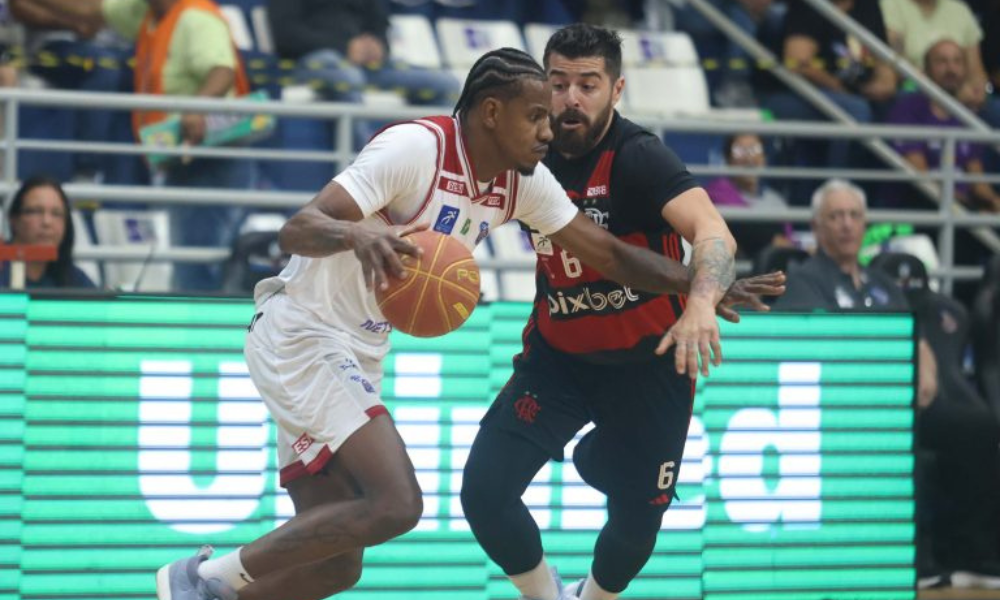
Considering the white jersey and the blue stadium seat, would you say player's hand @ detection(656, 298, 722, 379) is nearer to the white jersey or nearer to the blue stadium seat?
the white jersey

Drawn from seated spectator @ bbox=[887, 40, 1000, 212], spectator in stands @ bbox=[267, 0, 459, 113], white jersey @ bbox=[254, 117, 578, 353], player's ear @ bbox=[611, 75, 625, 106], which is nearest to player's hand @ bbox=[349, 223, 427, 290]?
white jersey @ bbox=[254, 117, 578, 353]

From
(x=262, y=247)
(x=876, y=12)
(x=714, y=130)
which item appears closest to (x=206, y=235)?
(x=262, y=247)

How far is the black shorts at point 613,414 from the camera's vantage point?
21.8 feet

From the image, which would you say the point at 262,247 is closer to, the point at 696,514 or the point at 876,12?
the point at 696,514

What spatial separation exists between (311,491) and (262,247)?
3533mm

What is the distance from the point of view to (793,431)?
8.12 meters

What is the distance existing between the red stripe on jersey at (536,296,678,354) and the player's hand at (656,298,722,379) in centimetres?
86

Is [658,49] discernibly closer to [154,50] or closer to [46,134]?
[154,50]

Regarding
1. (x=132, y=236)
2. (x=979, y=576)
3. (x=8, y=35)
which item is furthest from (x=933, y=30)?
(x=8, y=35)

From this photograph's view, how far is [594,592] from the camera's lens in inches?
276

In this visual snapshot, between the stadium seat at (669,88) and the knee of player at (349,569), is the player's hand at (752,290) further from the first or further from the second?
the stadium seat at (669,88)

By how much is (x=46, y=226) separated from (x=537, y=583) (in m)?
3.48

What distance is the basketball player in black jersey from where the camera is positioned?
648cm

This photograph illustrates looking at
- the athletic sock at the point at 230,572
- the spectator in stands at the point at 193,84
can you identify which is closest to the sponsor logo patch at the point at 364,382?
the athletic sock at the point at 230,572
